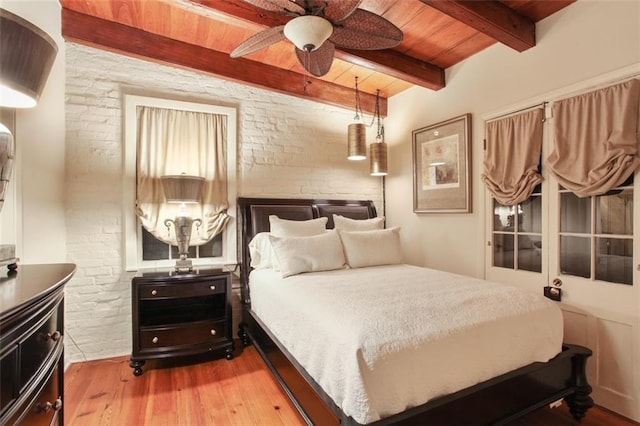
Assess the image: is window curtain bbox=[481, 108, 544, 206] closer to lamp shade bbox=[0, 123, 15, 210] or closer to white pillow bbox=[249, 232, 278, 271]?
white pillow bbox=[249, 232, 278, 271]

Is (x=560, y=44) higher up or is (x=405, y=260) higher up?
(x=560, y=44)

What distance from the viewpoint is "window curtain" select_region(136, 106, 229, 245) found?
306 cm

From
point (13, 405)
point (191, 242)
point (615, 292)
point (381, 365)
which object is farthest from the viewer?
point (191, 242)

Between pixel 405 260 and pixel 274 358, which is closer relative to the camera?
pixel 274 358

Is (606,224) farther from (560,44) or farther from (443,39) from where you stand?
(443,39)

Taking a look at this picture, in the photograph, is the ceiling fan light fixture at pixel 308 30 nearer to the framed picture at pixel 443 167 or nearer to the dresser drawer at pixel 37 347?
the dresser drawer at pixel 37 347

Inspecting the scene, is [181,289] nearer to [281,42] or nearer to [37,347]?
[37,347]

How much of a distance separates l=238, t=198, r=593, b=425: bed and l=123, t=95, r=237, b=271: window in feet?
3.95

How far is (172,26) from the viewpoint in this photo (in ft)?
9.36

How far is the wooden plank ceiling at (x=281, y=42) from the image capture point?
240cm

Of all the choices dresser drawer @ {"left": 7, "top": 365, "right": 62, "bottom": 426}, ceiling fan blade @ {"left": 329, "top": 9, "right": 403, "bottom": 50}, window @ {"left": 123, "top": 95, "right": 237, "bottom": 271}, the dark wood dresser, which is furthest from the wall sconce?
ceiling fan blade @ {"left": 329, "top": 9, "right": 403, "bottom": 50}

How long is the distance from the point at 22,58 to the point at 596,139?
10.1ft

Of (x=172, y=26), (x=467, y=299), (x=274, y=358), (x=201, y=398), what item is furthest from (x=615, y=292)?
(x=172, y=26)

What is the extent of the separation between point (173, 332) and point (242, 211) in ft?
4.27
